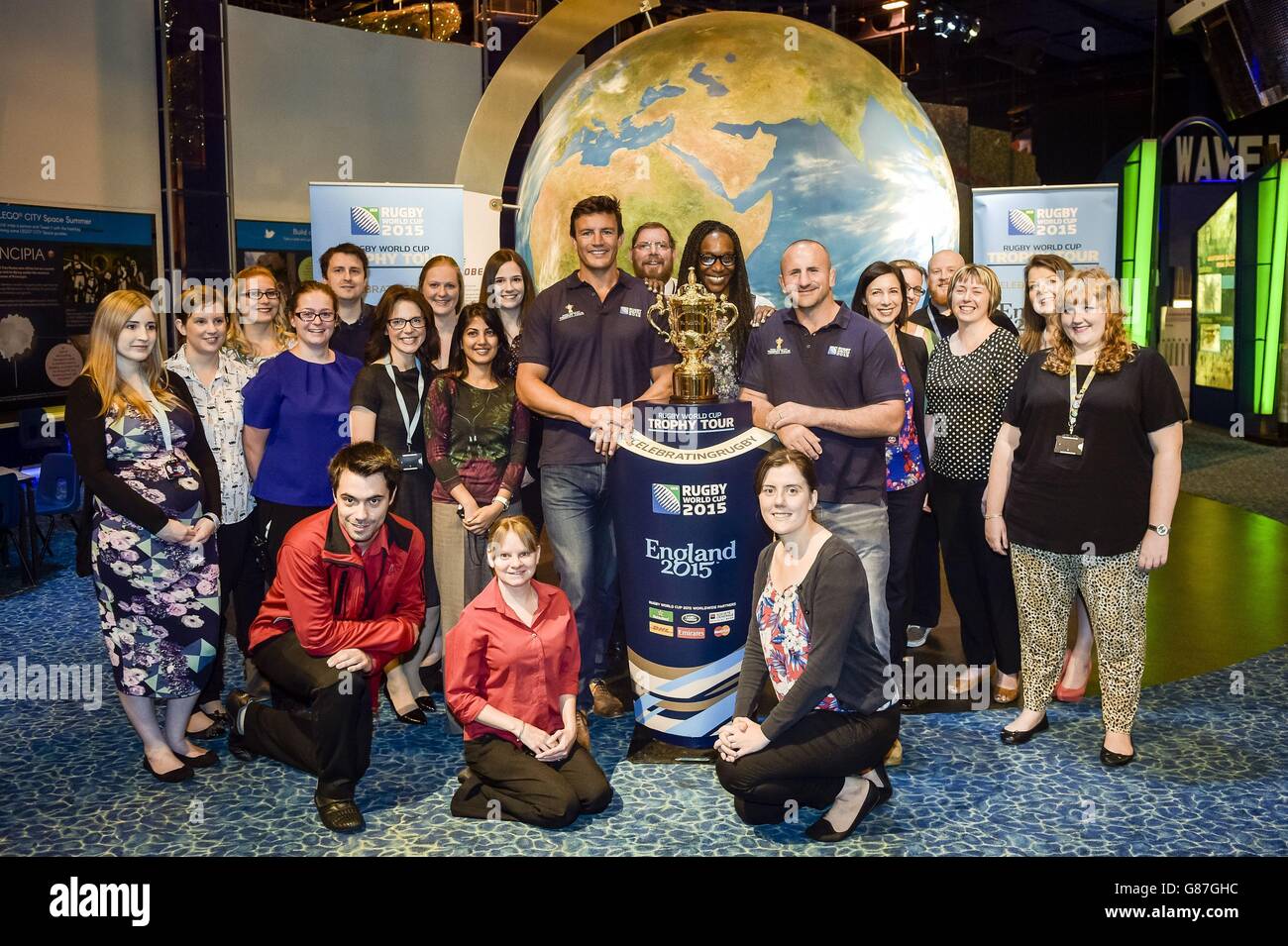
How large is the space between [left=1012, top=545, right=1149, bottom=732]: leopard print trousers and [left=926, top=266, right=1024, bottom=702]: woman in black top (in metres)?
0.32

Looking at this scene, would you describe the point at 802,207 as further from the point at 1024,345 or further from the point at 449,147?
the point at 449,147

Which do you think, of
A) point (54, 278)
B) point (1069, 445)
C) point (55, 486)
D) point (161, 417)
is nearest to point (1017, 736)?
point (1069, 445)

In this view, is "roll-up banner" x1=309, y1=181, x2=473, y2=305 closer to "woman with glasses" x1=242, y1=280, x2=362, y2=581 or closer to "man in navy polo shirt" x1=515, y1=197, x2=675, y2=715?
"woman with glasses" x1=242, y1=280, x2=362, y2=581

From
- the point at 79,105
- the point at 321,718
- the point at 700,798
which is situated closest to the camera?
the point at 321,718

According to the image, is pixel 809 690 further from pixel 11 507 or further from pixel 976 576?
pixel 11 507

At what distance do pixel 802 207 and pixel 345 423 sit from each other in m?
3.12

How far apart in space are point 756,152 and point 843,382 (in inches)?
111

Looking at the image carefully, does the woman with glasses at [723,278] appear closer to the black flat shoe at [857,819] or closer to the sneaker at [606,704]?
the sneaker at [606,704]

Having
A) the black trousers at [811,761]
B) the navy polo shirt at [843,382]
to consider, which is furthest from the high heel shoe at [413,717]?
the navy polo shirt at [843,382]

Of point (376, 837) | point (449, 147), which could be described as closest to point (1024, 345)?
point (376, 837)

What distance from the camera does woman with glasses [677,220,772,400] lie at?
4.45m

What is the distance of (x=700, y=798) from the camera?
377 cm

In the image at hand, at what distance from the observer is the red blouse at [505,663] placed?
366 centimetres

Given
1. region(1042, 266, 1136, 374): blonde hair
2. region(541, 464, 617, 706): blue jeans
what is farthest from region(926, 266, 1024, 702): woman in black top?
region(541, 464, 617, 706): blue jeans
